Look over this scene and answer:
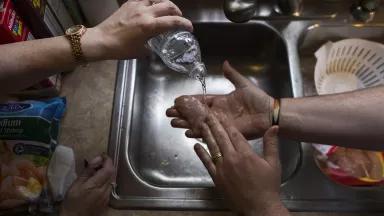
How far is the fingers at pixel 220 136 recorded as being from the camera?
29.8 inches

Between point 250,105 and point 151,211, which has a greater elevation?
point 250,105

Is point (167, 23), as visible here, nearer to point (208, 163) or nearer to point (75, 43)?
point (75, 43)

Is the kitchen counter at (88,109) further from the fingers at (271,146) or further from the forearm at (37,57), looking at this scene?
the fingers at (271,146)

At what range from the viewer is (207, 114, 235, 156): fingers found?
29.8 inches

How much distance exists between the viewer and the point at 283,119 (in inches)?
35.0

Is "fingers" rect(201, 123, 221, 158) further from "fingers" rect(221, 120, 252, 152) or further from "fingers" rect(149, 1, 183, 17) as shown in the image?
"fingers" rect(149, 1, 183, 17)

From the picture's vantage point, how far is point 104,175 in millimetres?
885

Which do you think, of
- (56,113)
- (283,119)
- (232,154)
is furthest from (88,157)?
(283,119)

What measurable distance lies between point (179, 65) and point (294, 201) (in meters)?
0.47

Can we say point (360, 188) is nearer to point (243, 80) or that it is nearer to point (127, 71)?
point (243, 80)

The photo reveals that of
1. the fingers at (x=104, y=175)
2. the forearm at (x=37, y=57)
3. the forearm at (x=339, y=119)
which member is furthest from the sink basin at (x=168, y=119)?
the forearm at (x=37, y=57)

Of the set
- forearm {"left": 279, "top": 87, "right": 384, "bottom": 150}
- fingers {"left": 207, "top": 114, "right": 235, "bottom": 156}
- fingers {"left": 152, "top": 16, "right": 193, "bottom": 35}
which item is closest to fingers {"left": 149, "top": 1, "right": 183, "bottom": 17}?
fingers {"left": 152, "top": 16, "right": 193, "bottom": 35}

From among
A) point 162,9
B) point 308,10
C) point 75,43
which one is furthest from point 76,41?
point 308,10

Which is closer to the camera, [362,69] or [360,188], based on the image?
[360,188]
